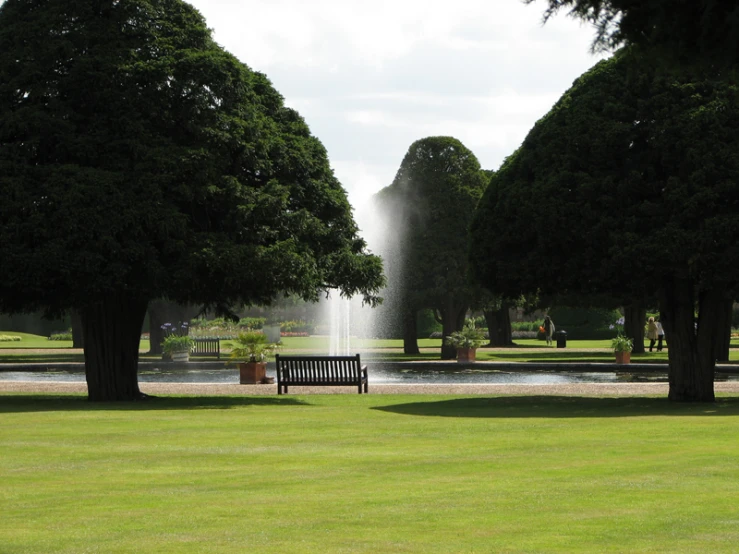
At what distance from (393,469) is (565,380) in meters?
19.0

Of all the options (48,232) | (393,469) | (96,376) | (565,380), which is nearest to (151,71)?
(48,232)

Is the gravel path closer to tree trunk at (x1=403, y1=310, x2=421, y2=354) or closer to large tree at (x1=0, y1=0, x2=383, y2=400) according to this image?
large tree at (x1=0, y1=0, x2=383, y2=400)

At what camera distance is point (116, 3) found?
72.2ft

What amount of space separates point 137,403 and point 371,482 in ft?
38.2

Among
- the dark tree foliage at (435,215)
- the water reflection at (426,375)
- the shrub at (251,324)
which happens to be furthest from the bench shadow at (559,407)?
the shrub at (251,324)

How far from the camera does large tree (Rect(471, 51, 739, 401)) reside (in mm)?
19031

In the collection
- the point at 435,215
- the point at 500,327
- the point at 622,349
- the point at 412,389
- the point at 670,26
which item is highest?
the point at 435,215

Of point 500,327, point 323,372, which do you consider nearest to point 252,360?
point 323,372

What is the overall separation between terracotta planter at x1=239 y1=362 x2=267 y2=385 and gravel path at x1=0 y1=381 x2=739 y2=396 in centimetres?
99

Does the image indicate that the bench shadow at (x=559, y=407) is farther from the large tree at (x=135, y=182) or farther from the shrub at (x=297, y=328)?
the shrub at (x=297, y=328)

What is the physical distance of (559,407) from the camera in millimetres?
19734

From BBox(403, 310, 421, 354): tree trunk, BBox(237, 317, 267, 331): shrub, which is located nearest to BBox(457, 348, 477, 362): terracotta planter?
BBox(403, 310, 421, 354): tree trunk

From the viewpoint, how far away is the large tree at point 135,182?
1967cm

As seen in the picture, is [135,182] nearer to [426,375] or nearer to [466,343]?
[426,375]
